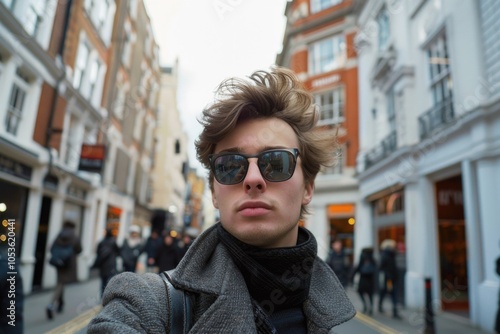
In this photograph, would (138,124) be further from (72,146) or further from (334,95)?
(334,95)

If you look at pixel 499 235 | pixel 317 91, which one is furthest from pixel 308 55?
pixel 499 235

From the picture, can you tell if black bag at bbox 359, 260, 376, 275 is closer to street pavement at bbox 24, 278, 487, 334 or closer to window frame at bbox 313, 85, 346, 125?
street pavement at bbox 24, 278, 487, 334

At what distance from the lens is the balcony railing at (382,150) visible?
12310 millimetres

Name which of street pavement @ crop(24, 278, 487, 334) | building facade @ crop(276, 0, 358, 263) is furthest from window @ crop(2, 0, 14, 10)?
building facade @ crop(276, 0, 358, 263)

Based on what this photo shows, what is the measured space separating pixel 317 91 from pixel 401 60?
7595 millimetres

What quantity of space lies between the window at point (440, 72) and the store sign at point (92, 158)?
9.75m

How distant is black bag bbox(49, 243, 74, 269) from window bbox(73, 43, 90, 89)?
22.3 feet

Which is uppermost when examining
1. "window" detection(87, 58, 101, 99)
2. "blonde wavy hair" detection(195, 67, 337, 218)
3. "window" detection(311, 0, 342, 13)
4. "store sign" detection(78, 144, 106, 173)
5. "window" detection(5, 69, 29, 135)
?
"window" detection(311, 0, 342, 13)

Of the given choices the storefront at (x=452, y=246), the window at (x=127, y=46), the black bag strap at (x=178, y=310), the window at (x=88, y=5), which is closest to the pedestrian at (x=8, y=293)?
the black bag strap at (x=178, y=310)

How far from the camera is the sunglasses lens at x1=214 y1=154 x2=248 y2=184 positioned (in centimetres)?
124

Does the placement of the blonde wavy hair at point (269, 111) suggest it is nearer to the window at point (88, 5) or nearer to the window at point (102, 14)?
the window at point (88, 5)

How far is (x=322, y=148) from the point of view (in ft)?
4.98

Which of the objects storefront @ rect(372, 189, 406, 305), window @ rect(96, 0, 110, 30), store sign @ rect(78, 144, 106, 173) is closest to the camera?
store sign @ rect(78, 144, 106, 173)

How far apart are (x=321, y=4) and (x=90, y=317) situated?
19888 millimetres
